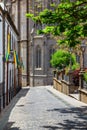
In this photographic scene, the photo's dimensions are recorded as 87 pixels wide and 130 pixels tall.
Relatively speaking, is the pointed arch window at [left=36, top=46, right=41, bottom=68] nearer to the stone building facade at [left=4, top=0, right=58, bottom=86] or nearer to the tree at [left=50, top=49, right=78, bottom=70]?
the stone building facade at [left=4, top=0, right=58, bottom=86]

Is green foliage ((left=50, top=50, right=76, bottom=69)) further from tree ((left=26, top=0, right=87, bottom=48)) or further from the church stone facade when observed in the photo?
tree ((left=26, top=0, right=87, bottom=48))

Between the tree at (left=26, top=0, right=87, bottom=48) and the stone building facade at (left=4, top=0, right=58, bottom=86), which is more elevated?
the tree at (left=26, top=0, right=87, bottom=48)

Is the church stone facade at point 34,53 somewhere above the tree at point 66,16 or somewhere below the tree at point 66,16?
below

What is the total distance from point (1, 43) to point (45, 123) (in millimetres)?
16900

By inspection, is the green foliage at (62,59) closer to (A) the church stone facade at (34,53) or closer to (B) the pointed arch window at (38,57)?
(A) the church stone facade at (34,53)

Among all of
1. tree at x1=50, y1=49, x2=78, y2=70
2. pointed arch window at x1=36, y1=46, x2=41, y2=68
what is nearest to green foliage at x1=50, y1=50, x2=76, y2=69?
tree at x1=50, y1=49, x2=78, y2=70

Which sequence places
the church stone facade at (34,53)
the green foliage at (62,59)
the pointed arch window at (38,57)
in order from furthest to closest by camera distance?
the pointed arch window at (38,57)
the church stone facade at (34,53)
the green foliage at (62,59)

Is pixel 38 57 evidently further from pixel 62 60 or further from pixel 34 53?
pixel 62 60

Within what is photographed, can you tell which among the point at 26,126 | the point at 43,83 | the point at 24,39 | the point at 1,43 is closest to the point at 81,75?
the point at 1,43

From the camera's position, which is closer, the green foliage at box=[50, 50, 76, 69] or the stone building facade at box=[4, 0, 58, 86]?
the green foliage at box=[50, 50, 76, 69]

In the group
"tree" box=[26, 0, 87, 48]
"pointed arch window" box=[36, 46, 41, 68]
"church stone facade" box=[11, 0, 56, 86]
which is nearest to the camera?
"tree" box=[26, 0, 87, 48]

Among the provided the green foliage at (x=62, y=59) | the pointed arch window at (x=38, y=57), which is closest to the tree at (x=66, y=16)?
the green foliage at (x=62, y=59)

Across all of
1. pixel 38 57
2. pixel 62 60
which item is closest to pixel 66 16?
pixel 62 60

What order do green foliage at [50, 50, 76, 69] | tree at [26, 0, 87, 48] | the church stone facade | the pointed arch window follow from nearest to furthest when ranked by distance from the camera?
tree at [26, 0, 87, 48]
green foliage at [50, 50, 76, 69]
the church stone facade
the pointed arch window
